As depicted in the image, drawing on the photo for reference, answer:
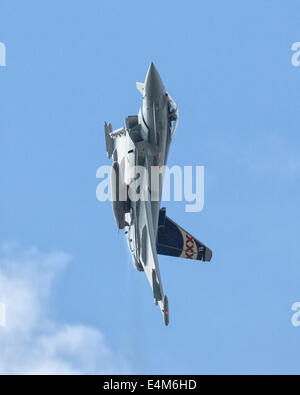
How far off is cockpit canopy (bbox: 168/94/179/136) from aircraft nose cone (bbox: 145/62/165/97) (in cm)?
124

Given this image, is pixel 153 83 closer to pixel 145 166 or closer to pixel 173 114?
pixel 173 114

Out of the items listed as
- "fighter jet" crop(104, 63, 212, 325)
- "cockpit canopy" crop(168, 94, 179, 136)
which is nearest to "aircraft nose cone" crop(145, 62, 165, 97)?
"fighter jet" crop(104, 63, 212, 325)

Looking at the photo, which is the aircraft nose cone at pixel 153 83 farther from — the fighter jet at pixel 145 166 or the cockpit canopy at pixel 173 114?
the cockpit canopy at pixel 173 114

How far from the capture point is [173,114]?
1395 inches

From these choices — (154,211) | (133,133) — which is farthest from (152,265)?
(133,133)

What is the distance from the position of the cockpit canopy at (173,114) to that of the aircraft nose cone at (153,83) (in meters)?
1.24

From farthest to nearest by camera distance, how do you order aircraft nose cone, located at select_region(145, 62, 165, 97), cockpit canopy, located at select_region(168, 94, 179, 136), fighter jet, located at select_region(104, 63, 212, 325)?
cockpit canopy, located at select_region(168, 94, 179, 136), fighter jet, located at select_region(104, 63, 212, 325), aircraft nose cone, located at select_region(145, 62, 165, 97)

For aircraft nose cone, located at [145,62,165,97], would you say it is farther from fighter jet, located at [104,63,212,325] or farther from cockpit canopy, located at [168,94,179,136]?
cockpit canopy, located at [168,94,179,136]

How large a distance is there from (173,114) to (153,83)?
2.38 meters

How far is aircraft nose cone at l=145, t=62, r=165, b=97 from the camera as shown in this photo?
110 feet

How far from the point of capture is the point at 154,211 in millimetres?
35625

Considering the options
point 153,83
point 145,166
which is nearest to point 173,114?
point 153,83
